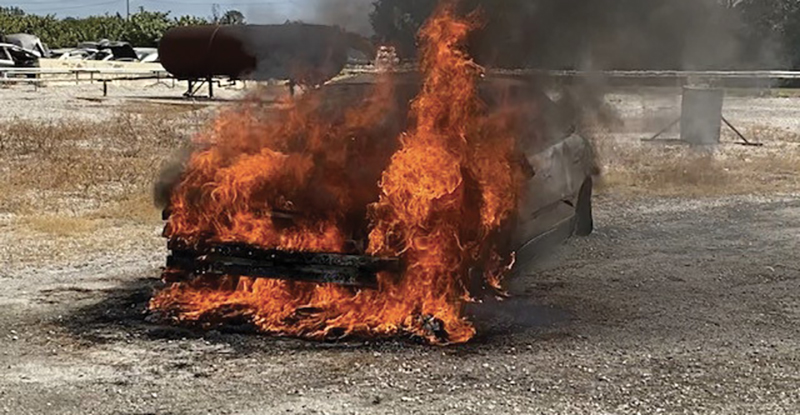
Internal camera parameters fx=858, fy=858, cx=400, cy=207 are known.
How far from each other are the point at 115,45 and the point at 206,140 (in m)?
44.3

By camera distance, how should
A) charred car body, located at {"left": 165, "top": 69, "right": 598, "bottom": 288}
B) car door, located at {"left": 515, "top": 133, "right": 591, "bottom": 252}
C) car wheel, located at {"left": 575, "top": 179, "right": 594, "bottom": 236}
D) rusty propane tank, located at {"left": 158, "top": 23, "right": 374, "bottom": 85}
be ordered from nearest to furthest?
charred car body, located at {"left": 165, "top": 69, "right": 598, "bottom": 288}, car door, located at {"left": 515, "top": 133, "right": 591, "bottom": 252}, car wheel, located at {"left": 575, "top": 179, "right": 594, "bottom": 236}, rusty propane tank, located at {"left": 158, "top": 23, "right": 374, "bottom": 85}

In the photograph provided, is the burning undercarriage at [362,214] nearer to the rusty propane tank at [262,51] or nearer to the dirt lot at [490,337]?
the dirt lot at [490,337]

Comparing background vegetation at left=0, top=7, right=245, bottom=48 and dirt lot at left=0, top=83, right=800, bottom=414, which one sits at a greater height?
background vegetation at left=0, top=7, right=245, bottom=48

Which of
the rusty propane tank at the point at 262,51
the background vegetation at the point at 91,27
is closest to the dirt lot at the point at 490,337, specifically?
the rusty propane tank at the point at 262,51

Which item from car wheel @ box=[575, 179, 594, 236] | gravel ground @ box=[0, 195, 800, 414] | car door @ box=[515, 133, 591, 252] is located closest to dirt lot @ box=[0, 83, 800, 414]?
gravel ground @ box=[0, 195, 800, 414]

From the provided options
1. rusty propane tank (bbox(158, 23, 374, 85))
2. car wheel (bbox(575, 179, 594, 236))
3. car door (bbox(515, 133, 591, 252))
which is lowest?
car wheel (bbox(575, 179, 594, 236))

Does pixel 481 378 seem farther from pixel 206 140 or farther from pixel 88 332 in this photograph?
pixel 206 140

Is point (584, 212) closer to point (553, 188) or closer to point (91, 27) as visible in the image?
point (553, 188)

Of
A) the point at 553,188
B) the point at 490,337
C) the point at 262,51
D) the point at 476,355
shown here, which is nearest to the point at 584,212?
the point at 553,188

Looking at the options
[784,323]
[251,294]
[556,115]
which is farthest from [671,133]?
[251,294]

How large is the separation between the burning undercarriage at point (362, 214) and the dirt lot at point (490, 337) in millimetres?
355

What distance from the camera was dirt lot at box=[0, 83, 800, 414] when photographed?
14.6 feet

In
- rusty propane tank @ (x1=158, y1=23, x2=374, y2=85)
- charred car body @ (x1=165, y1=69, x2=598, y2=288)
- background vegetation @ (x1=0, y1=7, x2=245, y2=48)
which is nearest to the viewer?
charred car body @ (x1=165, y1=69, x2=598, y2=288)

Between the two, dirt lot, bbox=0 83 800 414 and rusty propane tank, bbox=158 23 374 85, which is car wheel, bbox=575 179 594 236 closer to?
dirt lot, bbox=0 83 800 414
